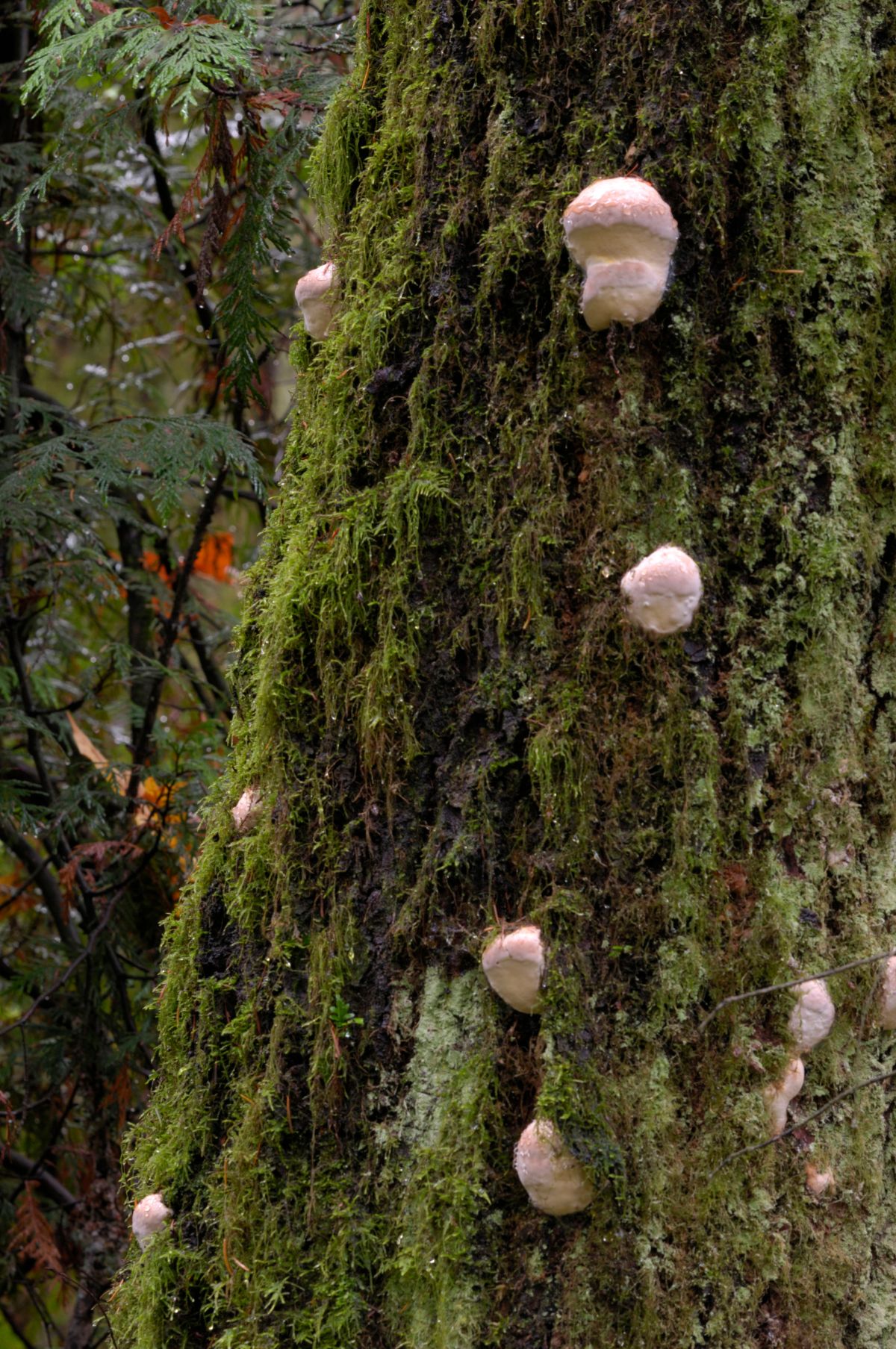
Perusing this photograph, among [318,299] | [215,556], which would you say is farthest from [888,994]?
[215,556]

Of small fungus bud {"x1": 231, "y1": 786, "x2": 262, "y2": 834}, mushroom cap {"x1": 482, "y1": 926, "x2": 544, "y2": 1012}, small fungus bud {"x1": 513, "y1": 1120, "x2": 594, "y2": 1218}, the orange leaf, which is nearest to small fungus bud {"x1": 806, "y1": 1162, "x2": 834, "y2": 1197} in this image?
small fungus bud {"x1": 513, "y1": 1120, "x2": 594, "y2": 1218}

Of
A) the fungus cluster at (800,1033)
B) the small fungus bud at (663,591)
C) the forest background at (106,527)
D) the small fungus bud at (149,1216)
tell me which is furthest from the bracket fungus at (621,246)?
the small fungus bud at (149,1216)

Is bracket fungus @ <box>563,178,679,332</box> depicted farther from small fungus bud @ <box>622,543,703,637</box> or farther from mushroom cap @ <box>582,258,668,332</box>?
small fungus bud @ <box>622,543,703,637</box>

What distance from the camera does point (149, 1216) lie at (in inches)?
65.9

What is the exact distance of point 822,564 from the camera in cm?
151

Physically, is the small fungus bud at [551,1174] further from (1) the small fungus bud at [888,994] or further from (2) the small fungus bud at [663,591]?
(2) the small fungus bud at [663,591]

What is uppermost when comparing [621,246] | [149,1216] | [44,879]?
[621,246]

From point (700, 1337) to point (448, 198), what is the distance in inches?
62.9

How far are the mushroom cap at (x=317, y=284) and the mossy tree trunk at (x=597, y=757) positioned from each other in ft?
0.73

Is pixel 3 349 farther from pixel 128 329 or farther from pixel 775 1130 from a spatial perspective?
pixel 775 1130

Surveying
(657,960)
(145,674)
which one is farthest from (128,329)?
(657,960)

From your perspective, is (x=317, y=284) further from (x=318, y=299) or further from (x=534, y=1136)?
(x=534, y=1136)

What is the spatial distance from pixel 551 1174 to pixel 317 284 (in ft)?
4.64

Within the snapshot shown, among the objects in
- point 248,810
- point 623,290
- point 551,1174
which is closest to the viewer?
point 551,1174
